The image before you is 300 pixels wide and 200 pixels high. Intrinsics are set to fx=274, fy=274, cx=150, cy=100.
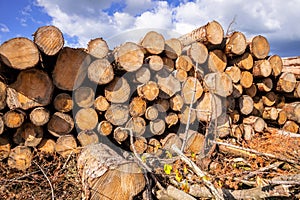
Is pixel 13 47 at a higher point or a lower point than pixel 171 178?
higher

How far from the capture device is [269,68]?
14.1 ft

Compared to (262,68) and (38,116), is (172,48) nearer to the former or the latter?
(262,68)

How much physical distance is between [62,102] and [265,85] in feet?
10.5

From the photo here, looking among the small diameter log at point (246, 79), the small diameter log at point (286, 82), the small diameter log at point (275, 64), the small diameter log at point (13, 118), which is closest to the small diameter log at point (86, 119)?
the small diameter log at point (13, 118)

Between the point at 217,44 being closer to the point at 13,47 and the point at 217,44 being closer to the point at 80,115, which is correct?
the point at 80,115

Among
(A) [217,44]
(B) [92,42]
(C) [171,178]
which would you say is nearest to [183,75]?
(A) [217,44]

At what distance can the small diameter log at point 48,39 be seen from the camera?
2.98 m

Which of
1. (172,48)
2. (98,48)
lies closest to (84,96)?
(98,48)

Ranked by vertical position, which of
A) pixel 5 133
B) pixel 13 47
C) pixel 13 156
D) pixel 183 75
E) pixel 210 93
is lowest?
pixel 13 156

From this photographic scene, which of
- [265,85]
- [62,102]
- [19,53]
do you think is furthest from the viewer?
[265,85]

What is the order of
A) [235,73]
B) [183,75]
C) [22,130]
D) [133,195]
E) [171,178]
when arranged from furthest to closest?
[235,73], [183,75], [22,130], [171,178], [133,195]

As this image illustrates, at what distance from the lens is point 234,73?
13.7 feet

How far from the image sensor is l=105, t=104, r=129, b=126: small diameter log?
3.66 metres

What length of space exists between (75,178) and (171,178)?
1130 millimetres
